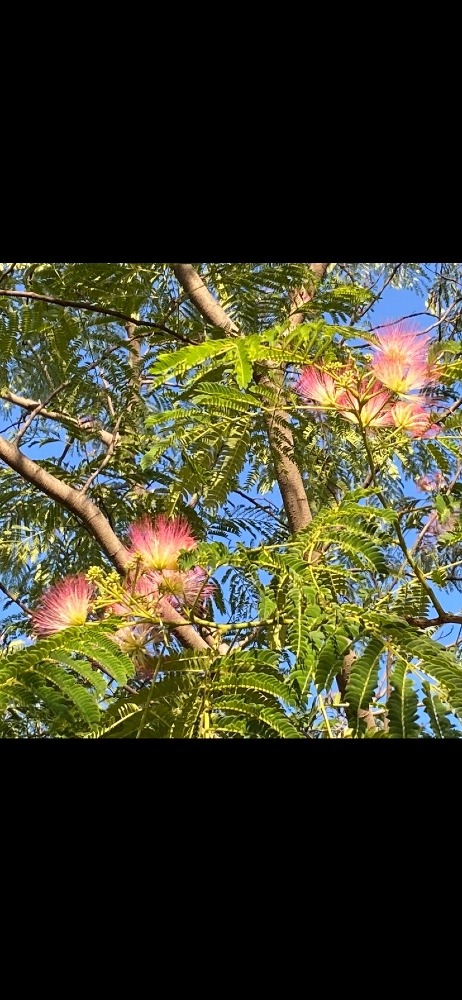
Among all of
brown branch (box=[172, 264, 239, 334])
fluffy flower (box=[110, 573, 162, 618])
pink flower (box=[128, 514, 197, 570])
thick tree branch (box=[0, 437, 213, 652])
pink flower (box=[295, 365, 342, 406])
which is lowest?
fluffy flower (box=[110, 573, 162, 618])

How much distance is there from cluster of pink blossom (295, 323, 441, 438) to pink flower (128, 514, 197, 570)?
0.85 ft

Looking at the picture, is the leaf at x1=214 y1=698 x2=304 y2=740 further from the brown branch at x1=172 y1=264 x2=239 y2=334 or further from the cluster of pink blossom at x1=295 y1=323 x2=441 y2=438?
the brown branch at x1=172 y1=264 x2=239 y2=334

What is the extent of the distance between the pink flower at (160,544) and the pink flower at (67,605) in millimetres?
84

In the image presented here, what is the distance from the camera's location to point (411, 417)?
1.27 m

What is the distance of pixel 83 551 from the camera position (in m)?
2.04

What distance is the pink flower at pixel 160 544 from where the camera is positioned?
3.93 feet

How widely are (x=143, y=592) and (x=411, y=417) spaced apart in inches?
17.7

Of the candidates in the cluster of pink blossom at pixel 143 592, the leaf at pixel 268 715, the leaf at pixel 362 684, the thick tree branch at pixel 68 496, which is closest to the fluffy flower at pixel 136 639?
the cluster of pink blossom at pixel 143 592

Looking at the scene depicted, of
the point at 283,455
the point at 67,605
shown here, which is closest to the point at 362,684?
the point at 67,605

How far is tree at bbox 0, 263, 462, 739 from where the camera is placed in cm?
101

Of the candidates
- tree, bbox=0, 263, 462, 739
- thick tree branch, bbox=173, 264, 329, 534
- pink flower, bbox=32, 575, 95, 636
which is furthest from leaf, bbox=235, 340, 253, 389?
thick tree branch, bbox=173, 264, 329, 534

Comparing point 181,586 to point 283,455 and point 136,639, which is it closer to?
point 136,639
